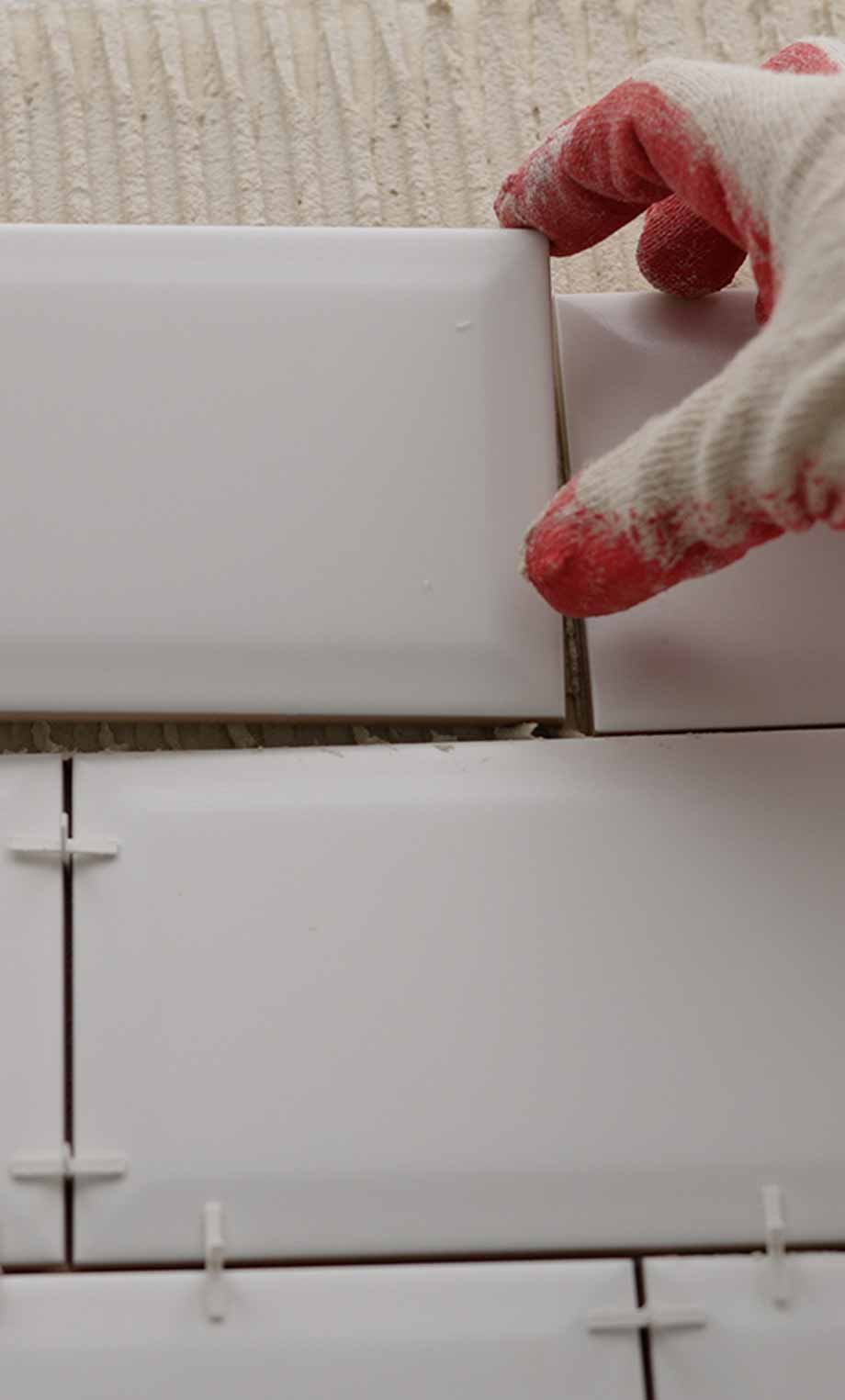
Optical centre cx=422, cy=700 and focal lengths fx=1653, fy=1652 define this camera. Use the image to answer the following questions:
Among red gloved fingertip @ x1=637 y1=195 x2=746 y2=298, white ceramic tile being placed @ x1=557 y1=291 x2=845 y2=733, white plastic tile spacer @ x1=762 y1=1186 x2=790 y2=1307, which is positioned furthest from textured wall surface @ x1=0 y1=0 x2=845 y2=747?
white plastic tile spacer @ x1=762 y1=1186 x2=790 y2=1307

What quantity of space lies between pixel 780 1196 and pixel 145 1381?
304mm

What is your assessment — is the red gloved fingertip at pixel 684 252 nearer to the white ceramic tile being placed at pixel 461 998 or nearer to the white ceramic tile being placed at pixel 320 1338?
the white ceramic tile being placed at pixel 461 998

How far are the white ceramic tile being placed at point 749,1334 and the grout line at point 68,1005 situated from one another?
27cm

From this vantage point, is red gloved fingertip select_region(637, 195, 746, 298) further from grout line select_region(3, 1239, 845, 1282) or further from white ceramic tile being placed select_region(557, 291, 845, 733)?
grout line select_region(3, 1239, 845, 1282)

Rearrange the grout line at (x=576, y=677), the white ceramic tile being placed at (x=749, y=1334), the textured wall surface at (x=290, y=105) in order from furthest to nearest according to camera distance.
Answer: the textured wall surface at (x=290, y=105) < the grout line at (x=576, y=677) < the white ceramic tile being placed at (x=749, y=1334)

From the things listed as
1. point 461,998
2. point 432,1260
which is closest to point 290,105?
point 461,998

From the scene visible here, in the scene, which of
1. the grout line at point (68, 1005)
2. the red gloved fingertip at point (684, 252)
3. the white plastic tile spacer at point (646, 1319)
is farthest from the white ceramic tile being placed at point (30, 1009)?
the red gloved fingertip at point (684, 252)

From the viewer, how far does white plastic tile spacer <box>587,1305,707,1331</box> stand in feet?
2.47

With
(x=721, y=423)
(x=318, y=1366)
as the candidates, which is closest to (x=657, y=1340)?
(x=318, y=1366)

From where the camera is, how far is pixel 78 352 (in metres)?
0.85

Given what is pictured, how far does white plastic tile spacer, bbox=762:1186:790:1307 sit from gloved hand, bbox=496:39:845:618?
0.29 metres

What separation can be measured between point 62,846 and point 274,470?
218mm

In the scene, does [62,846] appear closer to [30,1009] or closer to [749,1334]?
[30,1009]

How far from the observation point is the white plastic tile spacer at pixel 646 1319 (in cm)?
75
